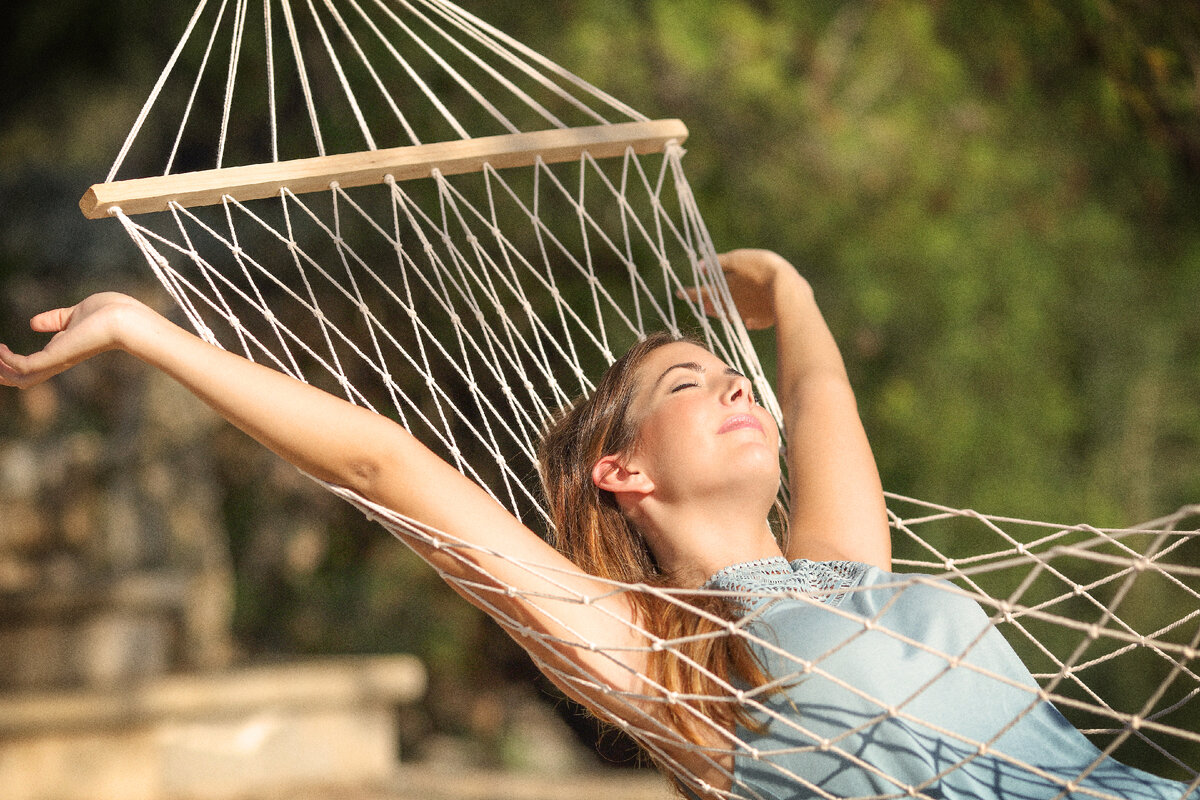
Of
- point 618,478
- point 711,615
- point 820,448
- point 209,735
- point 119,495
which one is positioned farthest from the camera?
point 119,495

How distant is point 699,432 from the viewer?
134 centimetres

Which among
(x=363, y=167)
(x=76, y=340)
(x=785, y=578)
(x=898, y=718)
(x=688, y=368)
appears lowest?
(x=898, y=718)

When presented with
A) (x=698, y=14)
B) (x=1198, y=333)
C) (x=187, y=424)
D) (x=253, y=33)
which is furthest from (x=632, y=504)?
(x=187, y=424)

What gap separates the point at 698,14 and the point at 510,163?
2661 mm

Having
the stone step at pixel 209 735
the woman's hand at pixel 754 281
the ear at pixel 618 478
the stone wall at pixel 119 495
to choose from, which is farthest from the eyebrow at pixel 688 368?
the stone wall at pixel 119 495

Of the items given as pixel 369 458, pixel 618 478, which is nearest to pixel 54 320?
pixel 369 458

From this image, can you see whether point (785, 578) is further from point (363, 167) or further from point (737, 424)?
point (363, 167)

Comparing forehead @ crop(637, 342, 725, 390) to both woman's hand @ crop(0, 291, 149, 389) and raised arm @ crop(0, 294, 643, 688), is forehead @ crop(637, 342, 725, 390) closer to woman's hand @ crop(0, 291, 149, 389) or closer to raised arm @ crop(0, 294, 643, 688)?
raised arm @ crop(0, 294, 643, 688)

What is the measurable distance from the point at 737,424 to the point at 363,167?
590mm

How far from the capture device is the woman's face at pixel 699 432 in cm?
132

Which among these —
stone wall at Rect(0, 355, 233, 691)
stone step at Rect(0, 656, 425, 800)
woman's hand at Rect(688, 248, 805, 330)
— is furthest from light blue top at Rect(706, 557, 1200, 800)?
stone wall at Rect(0, 355, 233, 691)

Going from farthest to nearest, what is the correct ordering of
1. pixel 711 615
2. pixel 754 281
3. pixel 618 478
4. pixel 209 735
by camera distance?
pixel 209 735 → pixel 754 281 → pixel 618 478 → pixel 711 615

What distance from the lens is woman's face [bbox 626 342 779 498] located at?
1317 mm

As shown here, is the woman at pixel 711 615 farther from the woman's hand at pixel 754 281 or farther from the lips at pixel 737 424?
the woman's hand at pixel 754 281
